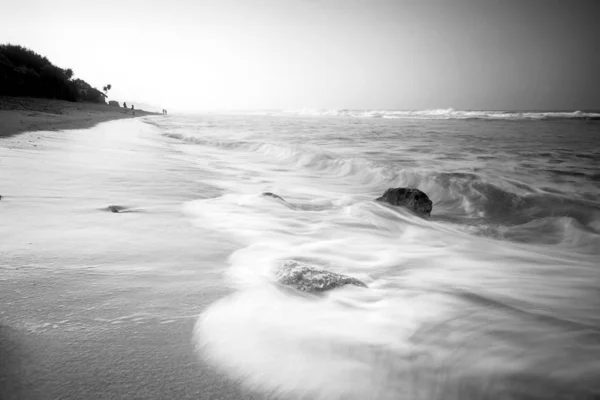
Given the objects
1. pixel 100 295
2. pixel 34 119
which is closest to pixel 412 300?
pixel 100 295

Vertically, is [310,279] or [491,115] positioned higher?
[491,115]

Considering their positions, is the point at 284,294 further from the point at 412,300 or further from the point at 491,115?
the point at 491,115

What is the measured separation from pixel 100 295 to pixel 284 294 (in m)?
0.88

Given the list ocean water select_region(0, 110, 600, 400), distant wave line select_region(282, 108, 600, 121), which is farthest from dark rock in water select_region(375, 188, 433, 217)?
distant wave line select_region(282, 108, 600, 121)

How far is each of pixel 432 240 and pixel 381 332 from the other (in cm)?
210

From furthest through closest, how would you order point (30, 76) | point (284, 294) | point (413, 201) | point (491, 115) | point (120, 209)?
point (491, 115) < point (30, 76) < point (413, 201) < point (120, 209) < point (284, 294)

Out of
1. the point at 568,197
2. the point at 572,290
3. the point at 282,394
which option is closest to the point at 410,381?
the point at 282,394

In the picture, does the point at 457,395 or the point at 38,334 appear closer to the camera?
the point at 457,395

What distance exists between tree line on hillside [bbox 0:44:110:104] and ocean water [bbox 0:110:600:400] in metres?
23.3

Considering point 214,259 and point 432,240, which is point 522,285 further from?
point 214,259

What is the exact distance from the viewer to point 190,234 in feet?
8.36

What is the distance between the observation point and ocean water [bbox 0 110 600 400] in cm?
108

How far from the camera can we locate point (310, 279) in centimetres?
183

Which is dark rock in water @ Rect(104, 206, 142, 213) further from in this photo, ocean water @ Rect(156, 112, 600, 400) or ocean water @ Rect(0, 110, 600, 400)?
ocean water @ Rect(156, 112, 600, 400)
